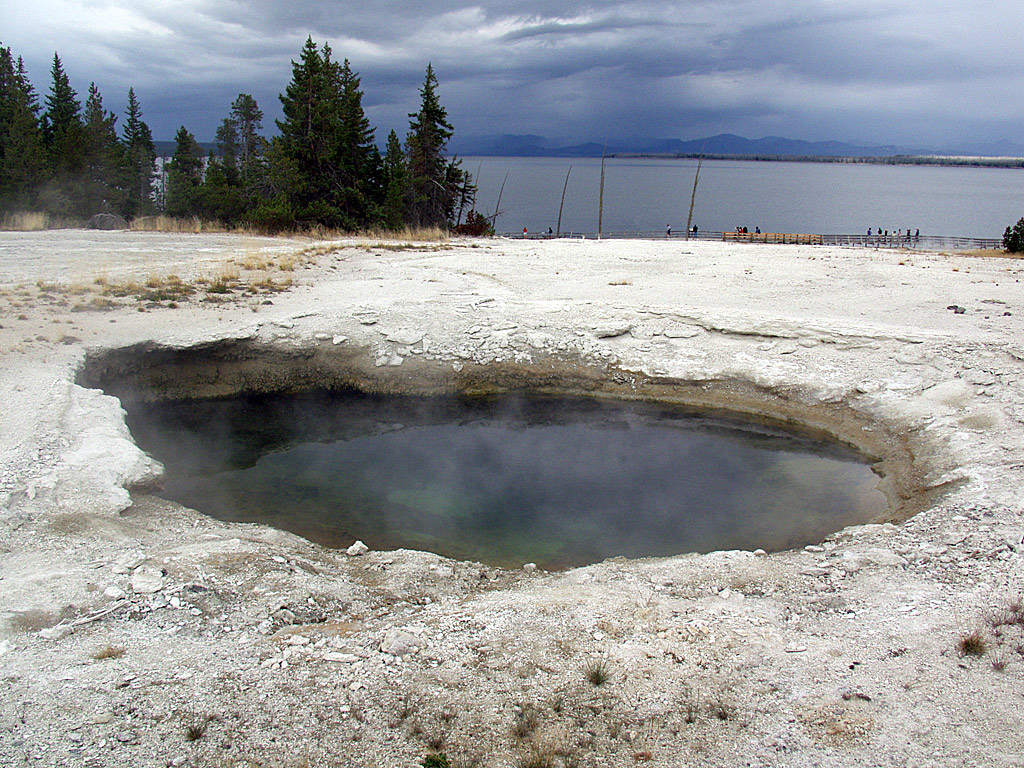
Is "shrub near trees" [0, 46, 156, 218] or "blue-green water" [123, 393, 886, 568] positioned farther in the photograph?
"shrub near trees" [0, 46, 156, 218]

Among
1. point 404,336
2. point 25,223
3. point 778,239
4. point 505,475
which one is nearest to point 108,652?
point 505,475

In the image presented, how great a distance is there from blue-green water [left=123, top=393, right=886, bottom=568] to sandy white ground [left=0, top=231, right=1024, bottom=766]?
109 cm

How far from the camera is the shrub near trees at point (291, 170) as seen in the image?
3080cm

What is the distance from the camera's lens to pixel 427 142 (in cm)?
3753

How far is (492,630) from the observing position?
534 cm

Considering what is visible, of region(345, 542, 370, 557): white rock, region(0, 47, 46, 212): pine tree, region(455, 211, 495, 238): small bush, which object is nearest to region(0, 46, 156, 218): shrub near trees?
region(0, 47, 46, 212): pine tree

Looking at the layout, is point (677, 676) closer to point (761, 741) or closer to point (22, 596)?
point (761, 741)

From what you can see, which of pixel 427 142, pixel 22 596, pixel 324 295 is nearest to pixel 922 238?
pixel 427 142

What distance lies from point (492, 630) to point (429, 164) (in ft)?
119

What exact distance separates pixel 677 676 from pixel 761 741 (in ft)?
2.51

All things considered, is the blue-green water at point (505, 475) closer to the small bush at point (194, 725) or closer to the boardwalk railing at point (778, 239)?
the small bush at point (194, 725)

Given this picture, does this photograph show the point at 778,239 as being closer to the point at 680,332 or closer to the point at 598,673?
the point at 680,332

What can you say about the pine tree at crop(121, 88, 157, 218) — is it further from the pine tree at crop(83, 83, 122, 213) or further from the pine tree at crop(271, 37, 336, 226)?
the pine tree at crop(271, 37, 336, 226)

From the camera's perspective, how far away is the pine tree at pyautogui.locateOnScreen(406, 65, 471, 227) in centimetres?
3706
